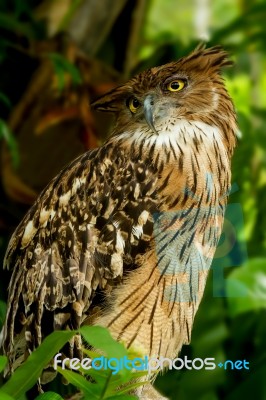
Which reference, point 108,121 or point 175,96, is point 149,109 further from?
point 108,121

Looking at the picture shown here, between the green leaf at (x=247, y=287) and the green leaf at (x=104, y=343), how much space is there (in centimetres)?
46

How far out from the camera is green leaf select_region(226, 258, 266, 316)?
Result: 146 centimetres

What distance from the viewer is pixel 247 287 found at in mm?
1609

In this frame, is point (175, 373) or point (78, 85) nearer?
point (175, 373)

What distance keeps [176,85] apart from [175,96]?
0.7 inches

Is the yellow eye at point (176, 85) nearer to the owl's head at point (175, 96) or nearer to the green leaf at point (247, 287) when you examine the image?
the owl's head at point (175, 96)

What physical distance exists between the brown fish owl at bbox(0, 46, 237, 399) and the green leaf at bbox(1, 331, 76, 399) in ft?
0.92

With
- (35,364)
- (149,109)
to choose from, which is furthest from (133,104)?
(35,364)

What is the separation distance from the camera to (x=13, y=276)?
142cm

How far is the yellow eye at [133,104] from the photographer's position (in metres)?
1.28

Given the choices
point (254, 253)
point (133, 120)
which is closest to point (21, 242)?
point (133, 120)

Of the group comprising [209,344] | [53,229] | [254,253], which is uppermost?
[53,229]

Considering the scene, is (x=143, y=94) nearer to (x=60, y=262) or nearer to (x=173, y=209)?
(x=173, y=209)

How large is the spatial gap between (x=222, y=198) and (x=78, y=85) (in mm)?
819
